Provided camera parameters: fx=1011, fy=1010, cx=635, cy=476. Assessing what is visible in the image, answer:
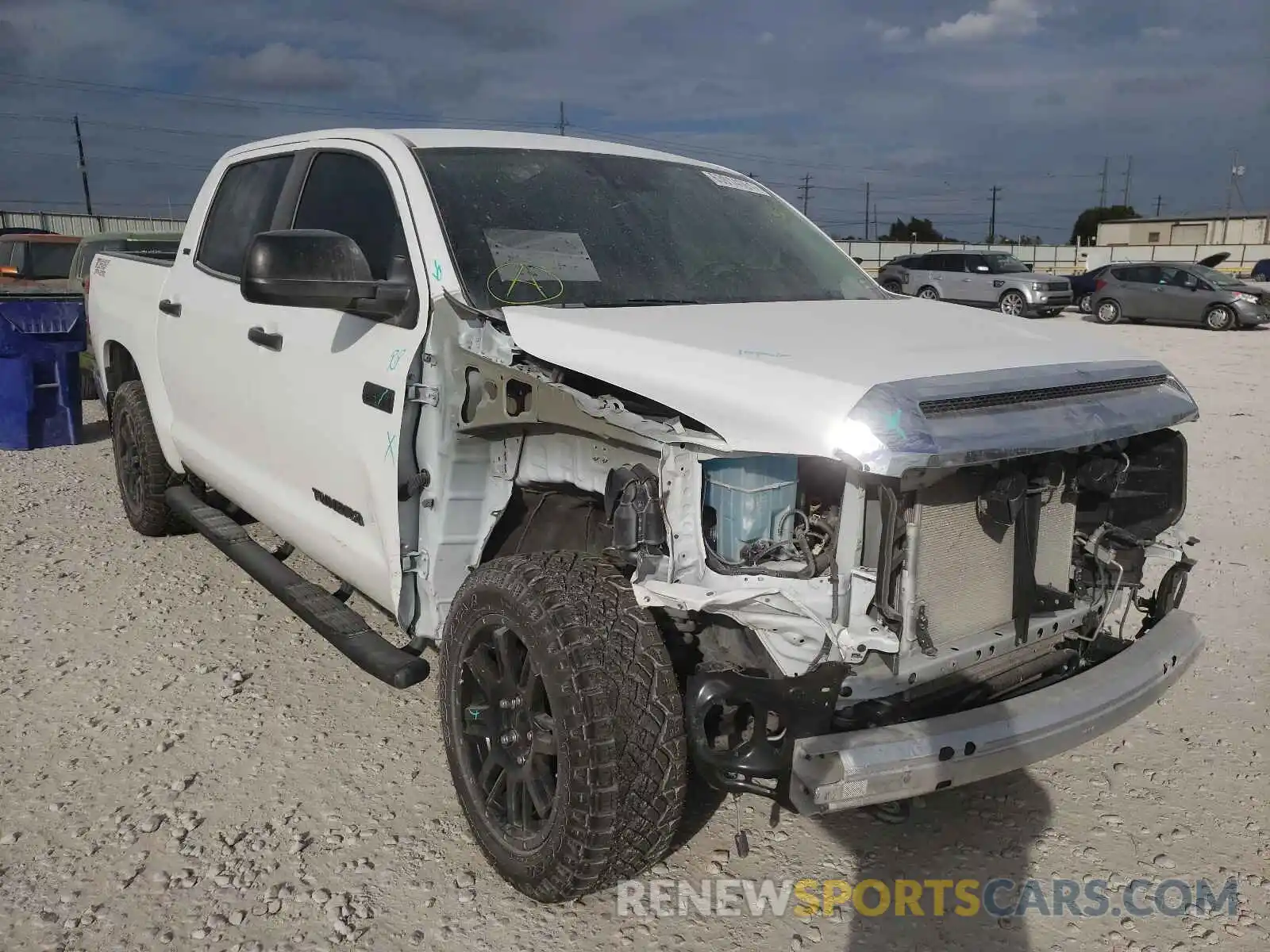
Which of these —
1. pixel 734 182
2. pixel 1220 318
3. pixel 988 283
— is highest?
pixel 734 182

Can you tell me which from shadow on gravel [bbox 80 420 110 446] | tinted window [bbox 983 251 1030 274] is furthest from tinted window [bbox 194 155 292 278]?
tinted window [bbox 983 251 1030 274]

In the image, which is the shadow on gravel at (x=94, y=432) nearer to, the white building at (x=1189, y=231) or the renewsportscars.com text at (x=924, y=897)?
the renewsportscars.com text at (x=924, y=897)

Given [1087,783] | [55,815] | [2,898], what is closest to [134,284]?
[55,815]

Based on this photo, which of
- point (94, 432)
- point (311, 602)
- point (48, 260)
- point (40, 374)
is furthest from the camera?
point (48, 260)

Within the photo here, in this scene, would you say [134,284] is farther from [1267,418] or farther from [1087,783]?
[1267,418]

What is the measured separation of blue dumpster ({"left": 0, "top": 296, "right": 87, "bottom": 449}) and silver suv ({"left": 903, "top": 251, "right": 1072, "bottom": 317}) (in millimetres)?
18778

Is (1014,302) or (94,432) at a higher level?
(1014,302)

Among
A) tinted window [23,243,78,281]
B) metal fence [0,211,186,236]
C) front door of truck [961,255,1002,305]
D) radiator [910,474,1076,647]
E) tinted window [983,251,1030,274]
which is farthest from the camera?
metal fence [0,211,186,236]

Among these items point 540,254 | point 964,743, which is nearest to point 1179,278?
point 540,254

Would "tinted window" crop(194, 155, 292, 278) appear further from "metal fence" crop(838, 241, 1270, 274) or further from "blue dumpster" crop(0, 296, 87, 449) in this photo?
"metal fence" crop(838, 241, 1270, 274)

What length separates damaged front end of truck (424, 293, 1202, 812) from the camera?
225 centimetres

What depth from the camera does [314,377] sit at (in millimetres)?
3531

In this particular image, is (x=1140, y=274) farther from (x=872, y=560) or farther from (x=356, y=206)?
(x=872, y=560)

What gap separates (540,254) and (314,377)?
95cm
